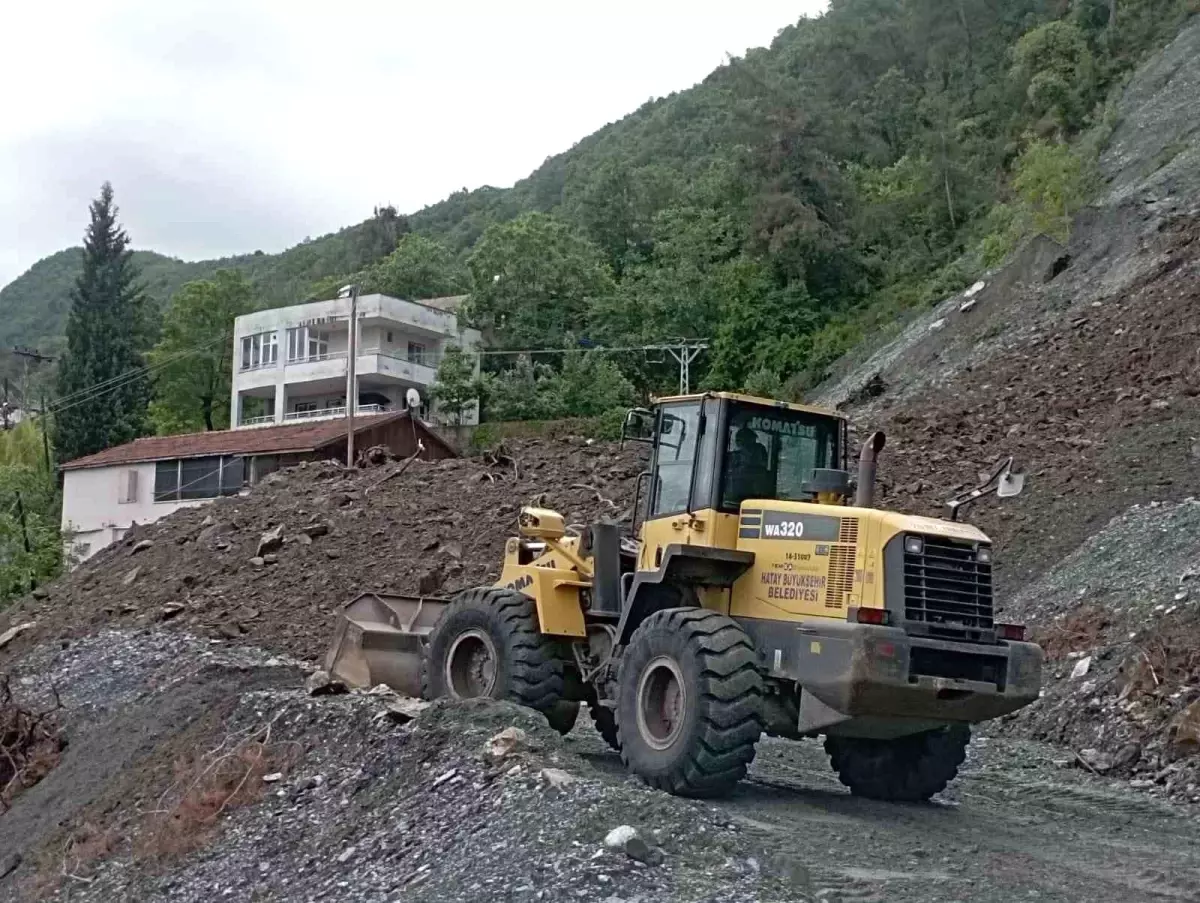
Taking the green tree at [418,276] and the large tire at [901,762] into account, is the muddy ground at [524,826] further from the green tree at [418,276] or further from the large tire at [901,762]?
the green tree at [418,276]

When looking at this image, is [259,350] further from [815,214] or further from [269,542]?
[269,542]

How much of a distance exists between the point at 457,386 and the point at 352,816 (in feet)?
124

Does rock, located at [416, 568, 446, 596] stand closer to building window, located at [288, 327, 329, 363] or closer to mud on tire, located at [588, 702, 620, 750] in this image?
mud on tire, located at [588, 702, 620, 750]

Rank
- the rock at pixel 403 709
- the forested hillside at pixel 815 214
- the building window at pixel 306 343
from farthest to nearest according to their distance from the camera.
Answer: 1. the building window at pixel 306 343
2. the forested hillside at pixel 815 214
3. the rock at pixel 403 709

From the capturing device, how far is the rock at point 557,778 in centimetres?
812

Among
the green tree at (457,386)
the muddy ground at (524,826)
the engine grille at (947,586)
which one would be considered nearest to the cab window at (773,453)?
the engine grille at (947,586)

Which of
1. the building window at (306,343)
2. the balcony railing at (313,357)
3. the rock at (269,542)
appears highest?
the building window at (306,343)

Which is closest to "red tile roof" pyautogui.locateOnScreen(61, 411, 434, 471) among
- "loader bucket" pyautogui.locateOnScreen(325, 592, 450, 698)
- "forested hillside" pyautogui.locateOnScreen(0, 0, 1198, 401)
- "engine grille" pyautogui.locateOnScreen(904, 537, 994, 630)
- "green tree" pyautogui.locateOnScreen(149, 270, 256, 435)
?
"forested hillside" pyautogui.locateOnScreen(0, 0, 1198, 401)

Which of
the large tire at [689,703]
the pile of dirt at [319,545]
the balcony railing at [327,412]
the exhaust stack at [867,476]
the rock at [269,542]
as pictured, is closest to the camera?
the large tire at [689,703]

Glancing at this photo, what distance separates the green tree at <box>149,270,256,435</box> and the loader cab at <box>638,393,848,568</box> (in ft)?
169

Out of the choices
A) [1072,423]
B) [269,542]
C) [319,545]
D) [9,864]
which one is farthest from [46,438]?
[9,864]

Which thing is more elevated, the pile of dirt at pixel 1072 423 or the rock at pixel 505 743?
the pile of dirt at pixel 1072 423

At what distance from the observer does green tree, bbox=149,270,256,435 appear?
194 feet

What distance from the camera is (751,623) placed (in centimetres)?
946
